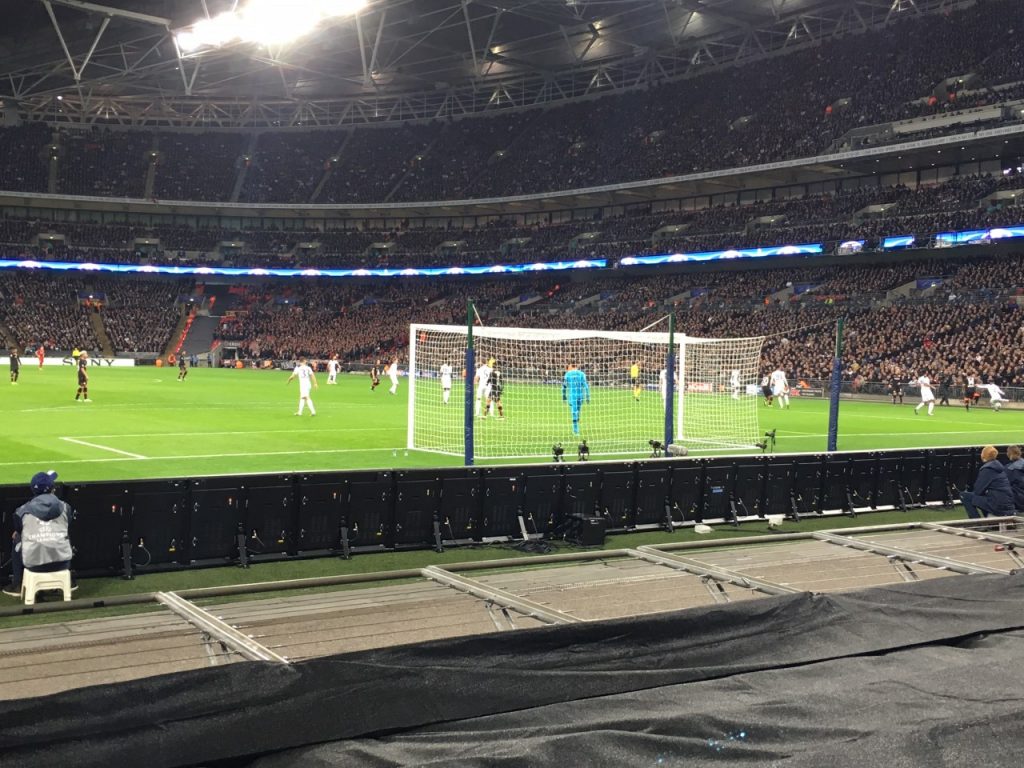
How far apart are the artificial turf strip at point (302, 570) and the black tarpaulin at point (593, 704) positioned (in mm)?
4541

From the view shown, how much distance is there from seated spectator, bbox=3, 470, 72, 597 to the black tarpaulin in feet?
24.2

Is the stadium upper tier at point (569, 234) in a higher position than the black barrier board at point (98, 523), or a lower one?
higher

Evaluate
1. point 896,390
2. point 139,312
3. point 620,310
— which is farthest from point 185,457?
point 139,312

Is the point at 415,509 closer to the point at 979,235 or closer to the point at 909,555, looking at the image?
the point at 909,555

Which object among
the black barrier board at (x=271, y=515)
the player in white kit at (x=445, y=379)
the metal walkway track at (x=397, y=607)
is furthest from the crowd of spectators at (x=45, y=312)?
the metal walkway track at (x=397, y=607)

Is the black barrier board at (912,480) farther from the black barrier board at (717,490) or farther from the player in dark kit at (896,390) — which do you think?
the player in dark kit at (896,390)

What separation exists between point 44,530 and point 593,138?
73.7 m

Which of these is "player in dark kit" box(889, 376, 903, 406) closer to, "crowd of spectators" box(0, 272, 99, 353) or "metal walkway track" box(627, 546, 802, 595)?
"metal walkway track" box(627, 546, 802, 595)

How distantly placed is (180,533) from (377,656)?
28.4 feet

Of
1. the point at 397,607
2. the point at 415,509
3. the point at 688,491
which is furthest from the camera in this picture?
the point at 688,491

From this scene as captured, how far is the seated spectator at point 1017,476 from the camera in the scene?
1480 centimetres

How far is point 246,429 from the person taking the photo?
1084 inches

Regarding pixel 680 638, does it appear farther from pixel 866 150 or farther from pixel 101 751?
pixel 866 150

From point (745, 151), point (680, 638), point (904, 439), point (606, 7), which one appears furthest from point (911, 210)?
point (680, 638)
